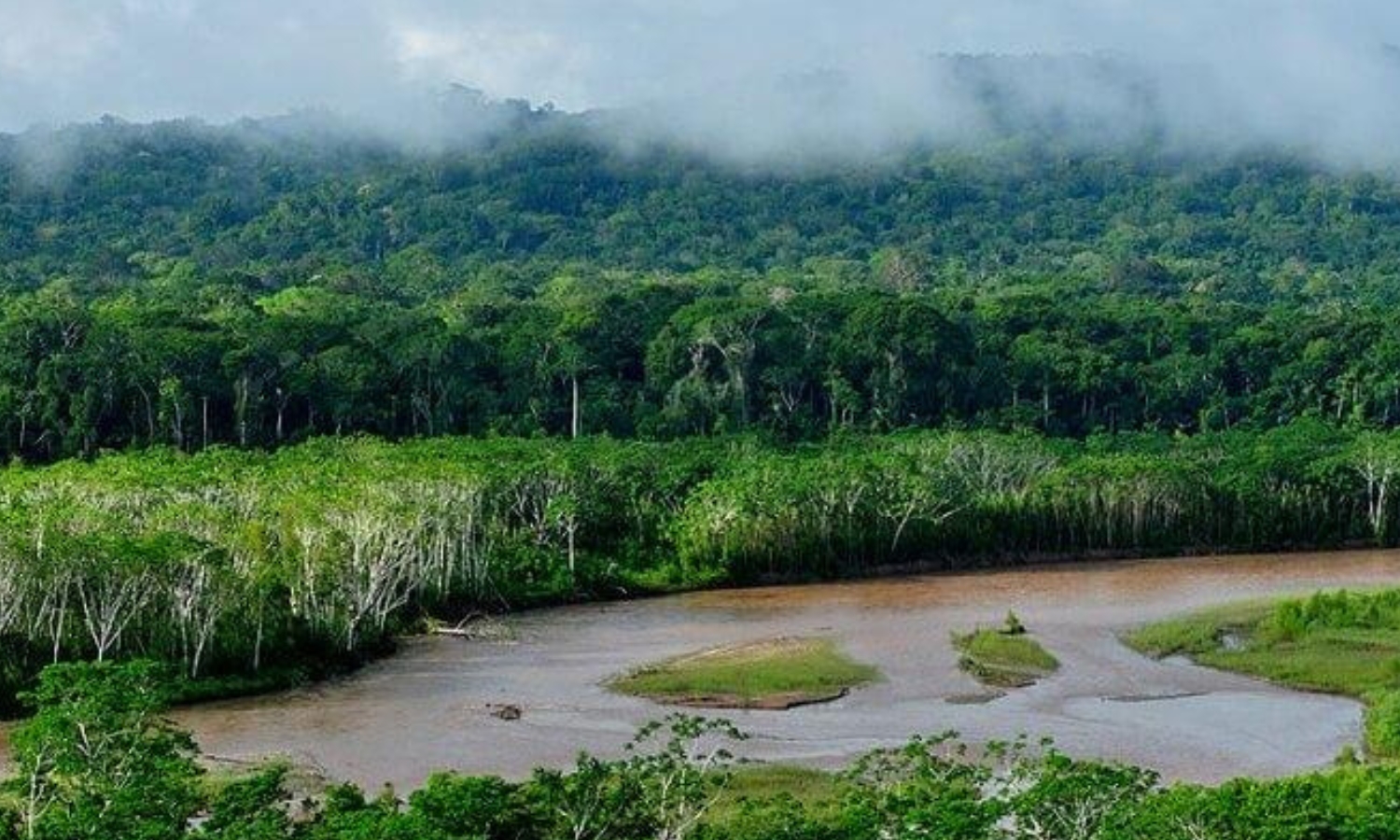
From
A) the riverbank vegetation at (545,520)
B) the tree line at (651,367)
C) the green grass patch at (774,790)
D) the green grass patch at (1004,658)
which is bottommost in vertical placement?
the green grass patch at (774,790)

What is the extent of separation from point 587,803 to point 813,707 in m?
24.9

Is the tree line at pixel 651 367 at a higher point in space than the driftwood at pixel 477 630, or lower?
higher

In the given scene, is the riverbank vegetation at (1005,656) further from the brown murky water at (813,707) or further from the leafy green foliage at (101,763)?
the leafy green foliage at (101,763)

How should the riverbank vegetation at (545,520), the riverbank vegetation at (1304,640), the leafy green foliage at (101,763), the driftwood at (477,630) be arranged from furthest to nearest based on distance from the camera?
the driftwood at (477,630)
the riverbank vegetation at (1304,640)
the riverbank vegetation at (545,520)
the leafy green foliage at (101,763)

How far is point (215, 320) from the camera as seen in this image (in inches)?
4222

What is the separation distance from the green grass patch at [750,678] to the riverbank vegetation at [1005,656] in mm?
3260

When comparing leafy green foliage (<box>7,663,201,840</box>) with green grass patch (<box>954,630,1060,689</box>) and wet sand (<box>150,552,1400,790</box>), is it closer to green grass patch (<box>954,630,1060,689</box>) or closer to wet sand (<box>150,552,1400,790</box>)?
wet sand (<box>150,552,1400,790</box>)

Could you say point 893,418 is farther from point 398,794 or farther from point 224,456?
point 398,794

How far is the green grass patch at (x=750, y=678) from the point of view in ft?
180

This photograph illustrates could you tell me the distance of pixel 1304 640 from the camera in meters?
63.0

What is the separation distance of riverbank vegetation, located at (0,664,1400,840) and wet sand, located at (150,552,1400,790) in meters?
12.8

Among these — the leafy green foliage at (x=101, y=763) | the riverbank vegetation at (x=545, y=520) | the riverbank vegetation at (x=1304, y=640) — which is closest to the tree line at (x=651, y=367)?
the riverbank vegetation at (x=545, y=520)

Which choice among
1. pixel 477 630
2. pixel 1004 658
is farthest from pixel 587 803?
pixel 477 630

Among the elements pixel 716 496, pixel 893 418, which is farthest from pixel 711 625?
pixel 893 418
